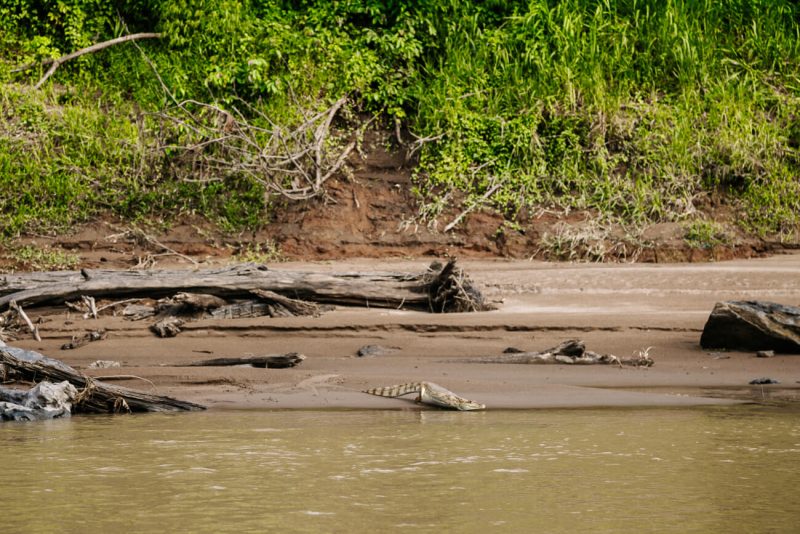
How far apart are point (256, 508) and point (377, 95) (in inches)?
456

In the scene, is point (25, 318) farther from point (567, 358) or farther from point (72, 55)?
point (72, 55)

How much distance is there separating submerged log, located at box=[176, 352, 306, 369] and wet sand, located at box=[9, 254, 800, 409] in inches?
2.7

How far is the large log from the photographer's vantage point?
8.64 meters

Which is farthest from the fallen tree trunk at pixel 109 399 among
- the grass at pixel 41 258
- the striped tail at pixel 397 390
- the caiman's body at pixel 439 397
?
the grass at pixel 41 258

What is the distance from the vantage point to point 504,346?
745 centimetres

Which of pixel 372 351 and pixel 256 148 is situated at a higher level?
pixel 256 148

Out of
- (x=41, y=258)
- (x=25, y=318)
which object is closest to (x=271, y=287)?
(x=25, y=318)

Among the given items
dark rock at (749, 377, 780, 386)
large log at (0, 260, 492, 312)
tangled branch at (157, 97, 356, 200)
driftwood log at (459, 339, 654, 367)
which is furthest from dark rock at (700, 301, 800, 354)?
tangled branch at (157, 97, 356, 200)

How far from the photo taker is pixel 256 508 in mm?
3264

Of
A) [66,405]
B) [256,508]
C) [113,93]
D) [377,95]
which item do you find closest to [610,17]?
[377,95]

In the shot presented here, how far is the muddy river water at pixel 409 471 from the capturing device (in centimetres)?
312

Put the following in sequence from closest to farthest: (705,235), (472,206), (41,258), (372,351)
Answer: (372,351) → (41,258) → (705,235) → (472,206)

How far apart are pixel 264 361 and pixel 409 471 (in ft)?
9.32

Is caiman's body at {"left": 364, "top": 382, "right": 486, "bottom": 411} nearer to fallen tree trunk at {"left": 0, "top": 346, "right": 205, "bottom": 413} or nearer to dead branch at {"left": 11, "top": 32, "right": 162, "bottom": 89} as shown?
fallen tree trunk at {"left": 0, "top": 346, "right": 205, "bottom": 413}
